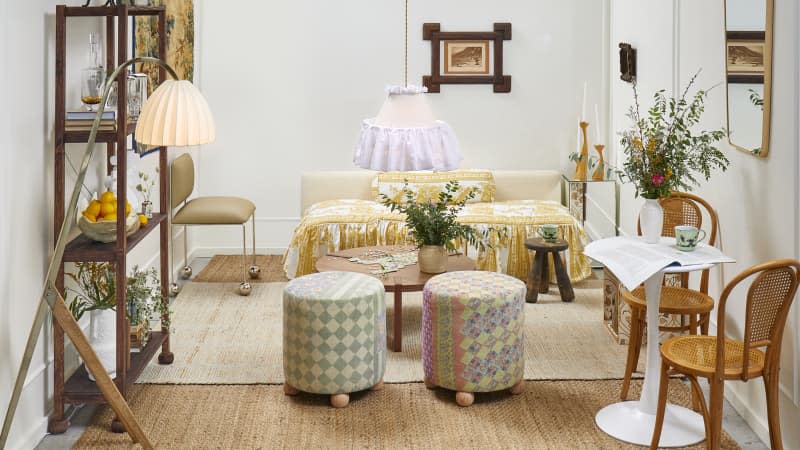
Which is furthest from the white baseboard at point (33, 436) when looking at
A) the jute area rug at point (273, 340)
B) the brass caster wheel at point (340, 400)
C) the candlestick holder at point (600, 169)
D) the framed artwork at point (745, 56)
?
the candlestick holder at point (600, 169)

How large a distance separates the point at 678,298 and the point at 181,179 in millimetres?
3803

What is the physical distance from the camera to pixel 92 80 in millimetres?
4367

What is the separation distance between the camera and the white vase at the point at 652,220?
4.25 meters

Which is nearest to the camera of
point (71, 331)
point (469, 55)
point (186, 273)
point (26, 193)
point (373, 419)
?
point (71, 331)

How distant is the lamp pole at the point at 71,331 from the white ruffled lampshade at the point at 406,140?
4.35 feet

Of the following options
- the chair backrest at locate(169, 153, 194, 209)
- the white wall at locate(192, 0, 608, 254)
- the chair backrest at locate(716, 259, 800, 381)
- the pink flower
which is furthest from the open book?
the white wall at locate(192, 0, 608, 254)

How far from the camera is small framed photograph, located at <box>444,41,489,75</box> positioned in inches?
308

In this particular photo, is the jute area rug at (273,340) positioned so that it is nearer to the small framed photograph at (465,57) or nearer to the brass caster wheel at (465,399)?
the brass caster wheel at (465,399)

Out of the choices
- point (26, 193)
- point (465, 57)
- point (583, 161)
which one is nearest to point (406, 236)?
point (583, 161)

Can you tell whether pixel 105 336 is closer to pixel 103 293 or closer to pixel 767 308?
pixel 103 293

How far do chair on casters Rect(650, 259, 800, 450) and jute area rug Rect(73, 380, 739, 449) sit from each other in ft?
1.61

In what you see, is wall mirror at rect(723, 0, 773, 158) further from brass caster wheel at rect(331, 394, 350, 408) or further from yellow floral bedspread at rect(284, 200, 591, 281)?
yellow floral bedspread at rect(284, 200, 591, 281)

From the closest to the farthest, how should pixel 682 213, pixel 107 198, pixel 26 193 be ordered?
pixel 26 193 < pixel 107 198 < pixel 682 213

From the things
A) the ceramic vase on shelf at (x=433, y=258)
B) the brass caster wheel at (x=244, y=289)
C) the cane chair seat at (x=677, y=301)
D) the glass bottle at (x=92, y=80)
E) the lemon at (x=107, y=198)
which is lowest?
the brass caster wheel at (x=244, y=289)
